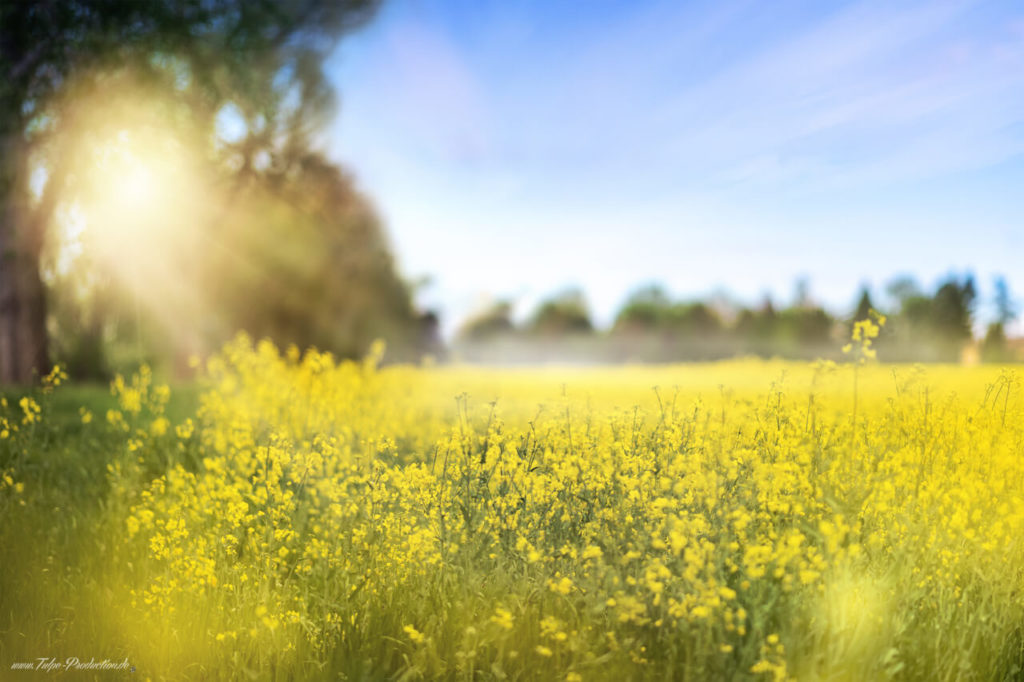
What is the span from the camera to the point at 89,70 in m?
9.41

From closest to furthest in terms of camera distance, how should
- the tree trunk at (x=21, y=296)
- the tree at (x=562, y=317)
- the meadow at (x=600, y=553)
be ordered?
the meadow at (x=600, y=553), the tree trunk at (x=21, y=296), the tree at (x=562, y=317)

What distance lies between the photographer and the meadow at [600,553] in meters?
3.32

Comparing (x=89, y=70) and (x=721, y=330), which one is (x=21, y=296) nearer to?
(x=89, y=70)

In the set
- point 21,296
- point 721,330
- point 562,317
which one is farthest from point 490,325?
point 21,296

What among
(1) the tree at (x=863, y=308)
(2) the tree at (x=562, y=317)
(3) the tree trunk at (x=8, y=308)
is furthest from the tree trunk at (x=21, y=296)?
(2) the tree at (x=562, y=317)

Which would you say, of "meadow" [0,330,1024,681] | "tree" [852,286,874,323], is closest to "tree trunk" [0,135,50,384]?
"meadow" [0,330,1024,681]

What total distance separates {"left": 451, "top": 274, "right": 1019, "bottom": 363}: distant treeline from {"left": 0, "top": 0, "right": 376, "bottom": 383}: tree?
31.2 feet

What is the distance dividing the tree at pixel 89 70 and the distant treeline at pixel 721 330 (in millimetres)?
9495

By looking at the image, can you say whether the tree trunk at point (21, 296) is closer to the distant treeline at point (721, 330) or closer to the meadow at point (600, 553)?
the meadow at point (600, 553)

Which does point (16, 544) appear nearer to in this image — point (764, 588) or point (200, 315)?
point (764, 588)

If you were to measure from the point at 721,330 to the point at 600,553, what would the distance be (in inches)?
842

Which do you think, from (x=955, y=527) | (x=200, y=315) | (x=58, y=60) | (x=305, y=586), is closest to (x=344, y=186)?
(x=200, y=315)

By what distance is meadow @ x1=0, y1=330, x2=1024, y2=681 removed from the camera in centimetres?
332

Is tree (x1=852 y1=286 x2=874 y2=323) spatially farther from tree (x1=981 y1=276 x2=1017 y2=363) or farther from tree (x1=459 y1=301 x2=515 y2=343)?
tree (x1=459 y1=301 x2=515 y2=343)
